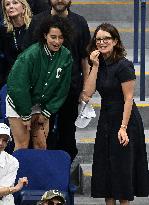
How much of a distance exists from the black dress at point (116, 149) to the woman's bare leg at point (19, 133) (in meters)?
0.68

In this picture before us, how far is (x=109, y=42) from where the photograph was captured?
29.8ft

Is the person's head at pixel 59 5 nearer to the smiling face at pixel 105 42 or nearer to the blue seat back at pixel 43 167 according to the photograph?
the smiling face at pixel 105 42

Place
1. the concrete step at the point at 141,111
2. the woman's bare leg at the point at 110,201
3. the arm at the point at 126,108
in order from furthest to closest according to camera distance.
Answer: the concrete step at the point at 141,111 < the woman's bare leg at the point at 110,201 < the arm at the point at 126,108

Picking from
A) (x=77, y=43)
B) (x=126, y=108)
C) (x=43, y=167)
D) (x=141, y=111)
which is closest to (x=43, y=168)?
(x=43, y=167)

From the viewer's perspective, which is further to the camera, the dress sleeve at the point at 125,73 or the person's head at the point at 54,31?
the person's head at the point at 54,31

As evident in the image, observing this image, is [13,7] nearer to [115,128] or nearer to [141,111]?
[115,128]

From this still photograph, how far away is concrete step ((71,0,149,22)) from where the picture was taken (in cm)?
1305

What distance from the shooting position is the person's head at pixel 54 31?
9312 millimetres

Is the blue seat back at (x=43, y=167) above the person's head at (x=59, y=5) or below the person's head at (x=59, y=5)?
below

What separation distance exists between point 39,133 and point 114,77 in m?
0.97

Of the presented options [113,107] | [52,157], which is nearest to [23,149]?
[52,157]

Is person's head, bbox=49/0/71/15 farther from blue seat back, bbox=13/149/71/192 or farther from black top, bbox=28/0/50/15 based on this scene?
blue seat back, bbox=13/149/71/192

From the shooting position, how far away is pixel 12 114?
940cm

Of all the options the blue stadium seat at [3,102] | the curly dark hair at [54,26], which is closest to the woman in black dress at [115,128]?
the curly dark hair at [54,26]
